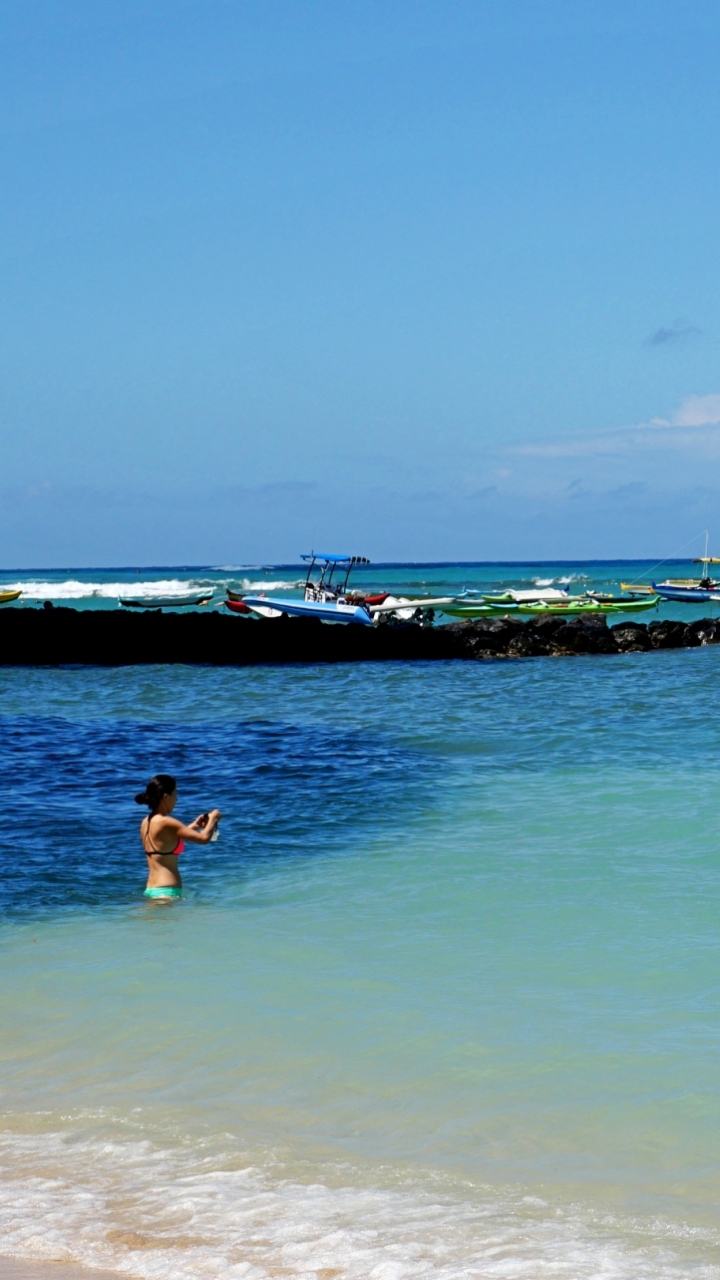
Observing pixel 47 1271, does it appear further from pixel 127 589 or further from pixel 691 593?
pixel 127 589

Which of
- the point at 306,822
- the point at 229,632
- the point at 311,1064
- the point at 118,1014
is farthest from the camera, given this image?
the point at 229,632

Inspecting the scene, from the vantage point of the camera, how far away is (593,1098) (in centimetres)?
595

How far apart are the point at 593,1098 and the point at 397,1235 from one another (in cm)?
172

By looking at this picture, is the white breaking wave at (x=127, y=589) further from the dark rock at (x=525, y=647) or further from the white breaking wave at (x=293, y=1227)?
the white breaking wave at (x=293, y=1227)

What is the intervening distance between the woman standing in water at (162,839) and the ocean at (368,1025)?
0.68ft

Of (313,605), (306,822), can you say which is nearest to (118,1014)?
(306,822)

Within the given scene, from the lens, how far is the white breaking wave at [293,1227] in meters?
4.28

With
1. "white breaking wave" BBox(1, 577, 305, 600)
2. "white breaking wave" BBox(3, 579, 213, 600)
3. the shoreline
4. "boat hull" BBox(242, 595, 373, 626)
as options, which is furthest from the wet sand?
"white breaking wave" BBox(3, 579, 213, 600)

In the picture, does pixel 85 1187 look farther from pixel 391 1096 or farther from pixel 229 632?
pixel 229 632

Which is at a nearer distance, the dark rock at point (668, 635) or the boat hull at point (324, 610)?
Result: the dark rock at point (668, 635)

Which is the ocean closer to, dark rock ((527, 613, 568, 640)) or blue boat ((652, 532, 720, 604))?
dark rock ((527, 613, 568, 640))

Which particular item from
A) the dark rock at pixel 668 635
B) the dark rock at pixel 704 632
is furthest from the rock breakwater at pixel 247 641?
the dark rock at pixel 704 632

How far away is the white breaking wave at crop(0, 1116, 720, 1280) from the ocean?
1 cm

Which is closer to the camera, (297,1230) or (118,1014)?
(297,1230)
